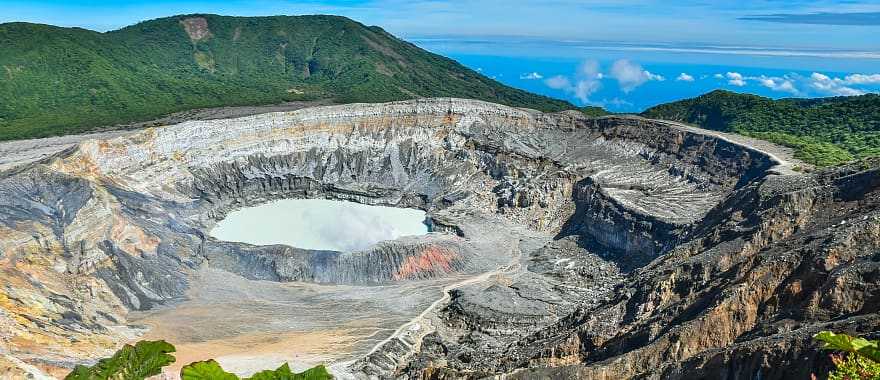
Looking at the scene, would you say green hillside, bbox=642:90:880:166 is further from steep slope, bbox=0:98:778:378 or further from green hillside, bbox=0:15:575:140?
green hillside, bbox=0:15:575:140

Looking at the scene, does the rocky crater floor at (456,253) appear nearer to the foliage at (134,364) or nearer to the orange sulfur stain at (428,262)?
the orange sulfur stain at (428,262)

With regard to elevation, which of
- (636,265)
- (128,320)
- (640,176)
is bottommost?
(128,320)

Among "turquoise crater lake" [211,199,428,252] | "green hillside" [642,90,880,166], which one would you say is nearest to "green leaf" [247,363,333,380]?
"turquoise crater lake" [211,199,428,252]

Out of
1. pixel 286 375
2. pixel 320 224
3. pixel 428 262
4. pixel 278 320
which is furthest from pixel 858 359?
pixel 320 224

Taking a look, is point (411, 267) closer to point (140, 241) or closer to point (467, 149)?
point (140, 241)

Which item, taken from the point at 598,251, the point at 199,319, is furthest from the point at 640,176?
the point at 199,319

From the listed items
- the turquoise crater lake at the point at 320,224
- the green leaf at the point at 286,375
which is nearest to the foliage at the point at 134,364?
the green leaf at the point at 286,375
